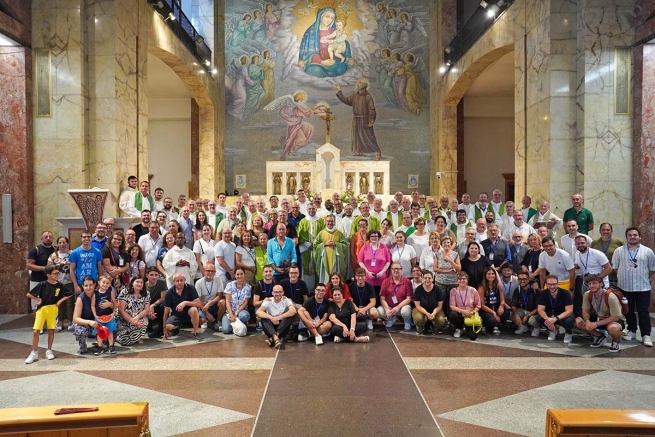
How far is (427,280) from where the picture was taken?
769 centimetres

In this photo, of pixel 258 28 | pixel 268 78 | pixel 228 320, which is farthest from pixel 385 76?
pixel 228 320

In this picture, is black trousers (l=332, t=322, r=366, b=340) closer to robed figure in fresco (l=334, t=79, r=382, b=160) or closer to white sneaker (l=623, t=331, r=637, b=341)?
white sneaker (l=623, t=331, r=637, b=341)

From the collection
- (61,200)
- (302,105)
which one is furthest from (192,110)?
(61,200)

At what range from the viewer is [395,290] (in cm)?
814

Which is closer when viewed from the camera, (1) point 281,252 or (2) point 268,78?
(1) point 281,252

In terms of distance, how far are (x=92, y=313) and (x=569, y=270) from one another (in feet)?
21.4

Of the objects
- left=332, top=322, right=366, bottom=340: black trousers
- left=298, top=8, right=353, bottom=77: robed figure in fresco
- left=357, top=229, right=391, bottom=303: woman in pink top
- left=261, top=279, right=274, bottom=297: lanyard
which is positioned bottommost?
left=332, top=322, right=366, bottom=340: black trousers

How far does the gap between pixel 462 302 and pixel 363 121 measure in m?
14.5

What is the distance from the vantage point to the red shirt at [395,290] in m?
8.07

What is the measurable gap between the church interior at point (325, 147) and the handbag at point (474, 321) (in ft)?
0.83

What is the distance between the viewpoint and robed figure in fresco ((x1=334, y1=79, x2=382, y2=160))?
834 inches

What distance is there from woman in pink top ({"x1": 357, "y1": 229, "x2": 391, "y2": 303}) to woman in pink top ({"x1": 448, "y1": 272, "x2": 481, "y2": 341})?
3.77 ft

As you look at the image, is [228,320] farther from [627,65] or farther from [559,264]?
[627,65]

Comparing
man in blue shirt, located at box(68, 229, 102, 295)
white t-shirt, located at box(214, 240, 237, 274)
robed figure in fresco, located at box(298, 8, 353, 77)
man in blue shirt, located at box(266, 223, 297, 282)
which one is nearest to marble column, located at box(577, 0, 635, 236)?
man in blue shirt, located at box(266, 223, 297, 282)
